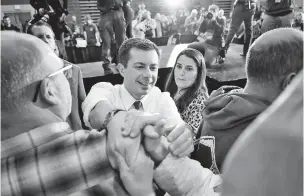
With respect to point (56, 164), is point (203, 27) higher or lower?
higher

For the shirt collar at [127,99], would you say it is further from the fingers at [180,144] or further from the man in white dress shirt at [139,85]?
the fingers at [180,144]

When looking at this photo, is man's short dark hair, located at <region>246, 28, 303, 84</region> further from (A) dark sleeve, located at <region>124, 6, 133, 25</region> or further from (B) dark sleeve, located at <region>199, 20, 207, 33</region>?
(B) dark sleeve, located at <region>199, 20, 207, 33</region>

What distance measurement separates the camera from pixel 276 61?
81 cm

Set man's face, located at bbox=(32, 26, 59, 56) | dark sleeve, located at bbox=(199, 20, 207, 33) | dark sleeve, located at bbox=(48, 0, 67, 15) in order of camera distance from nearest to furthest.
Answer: man's face, located at bbox=(32, 26, 59, 56), dark sleeve, located at bbox=(48, 0, 67, 15), dark sleeve, located at bbox=(199, 20, 207, 33)

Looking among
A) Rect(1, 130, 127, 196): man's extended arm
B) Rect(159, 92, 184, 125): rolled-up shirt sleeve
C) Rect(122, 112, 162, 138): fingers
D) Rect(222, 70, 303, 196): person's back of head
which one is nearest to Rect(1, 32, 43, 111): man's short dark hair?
Rect(1, 130, 127, 196): man's extended arm

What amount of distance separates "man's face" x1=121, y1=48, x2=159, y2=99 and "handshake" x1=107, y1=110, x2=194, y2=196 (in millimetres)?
668

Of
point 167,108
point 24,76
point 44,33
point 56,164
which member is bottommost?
point 167,108

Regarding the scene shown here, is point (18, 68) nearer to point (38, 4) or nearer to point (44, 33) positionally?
point (44, 33)

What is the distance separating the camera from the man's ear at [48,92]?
516 millimetres

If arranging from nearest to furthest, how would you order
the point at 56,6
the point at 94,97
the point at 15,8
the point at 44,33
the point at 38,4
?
the point at 94,97 < the point at 44,33 < the point at 38,4 < the point at 56,6 < the point at 15,8

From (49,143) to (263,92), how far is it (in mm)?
769

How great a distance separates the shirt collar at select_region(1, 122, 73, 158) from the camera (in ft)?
1.62

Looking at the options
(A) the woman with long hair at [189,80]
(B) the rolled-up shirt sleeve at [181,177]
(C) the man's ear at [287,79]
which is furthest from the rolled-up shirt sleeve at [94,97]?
(C) the man's ear at [287,79]

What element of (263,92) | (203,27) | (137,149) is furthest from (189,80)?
(203,27)
